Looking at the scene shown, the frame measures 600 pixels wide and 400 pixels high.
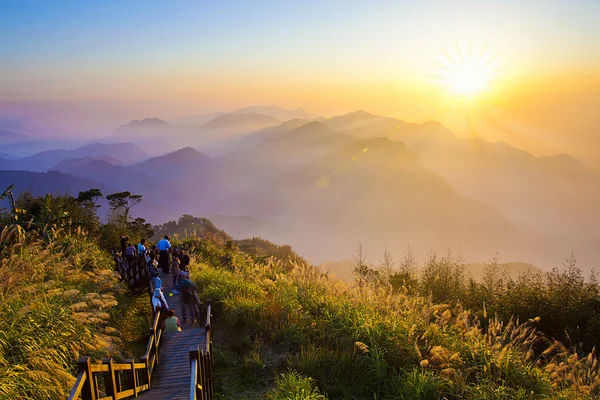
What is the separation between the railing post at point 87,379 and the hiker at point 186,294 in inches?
242

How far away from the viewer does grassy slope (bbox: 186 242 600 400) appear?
8.25 m

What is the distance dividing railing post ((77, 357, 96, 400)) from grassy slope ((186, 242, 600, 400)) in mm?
3815

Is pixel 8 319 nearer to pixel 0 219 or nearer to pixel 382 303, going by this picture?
pixel 382 303

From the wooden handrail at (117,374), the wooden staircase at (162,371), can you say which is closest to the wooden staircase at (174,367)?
the wooden staircase at (162,371)

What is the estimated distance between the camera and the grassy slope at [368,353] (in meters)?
8.25

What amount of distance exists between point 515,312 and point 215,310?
38.6 ft

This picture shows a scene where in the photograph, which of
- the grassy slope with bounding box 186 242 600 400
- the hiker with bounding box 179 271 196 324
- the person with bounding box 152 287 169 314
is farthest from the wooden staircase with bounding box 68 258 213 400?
the grassy slope with bounding box 186 242 600 400

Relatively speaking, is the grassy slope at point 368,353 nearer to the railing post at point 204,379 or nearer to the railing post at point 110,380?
the railing post at point 204,379

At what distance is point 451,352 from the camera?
30.0ft

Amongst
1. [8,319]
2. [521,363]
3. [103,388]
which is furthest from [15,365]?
[521,363]

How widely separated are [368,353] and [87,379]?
250 inches

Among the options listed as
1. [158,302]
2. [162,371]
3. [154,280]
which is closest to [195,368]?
[162,371]

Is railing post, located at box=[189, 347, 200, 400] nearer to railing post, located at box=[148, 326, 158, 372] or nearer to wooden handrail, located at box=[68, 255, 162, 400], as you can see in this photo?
wooden handrail, located at box=[68, 255, 162, 400]

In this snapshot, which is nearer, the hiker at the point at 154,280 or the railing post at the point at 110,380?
the railing post at the point at 110,380
